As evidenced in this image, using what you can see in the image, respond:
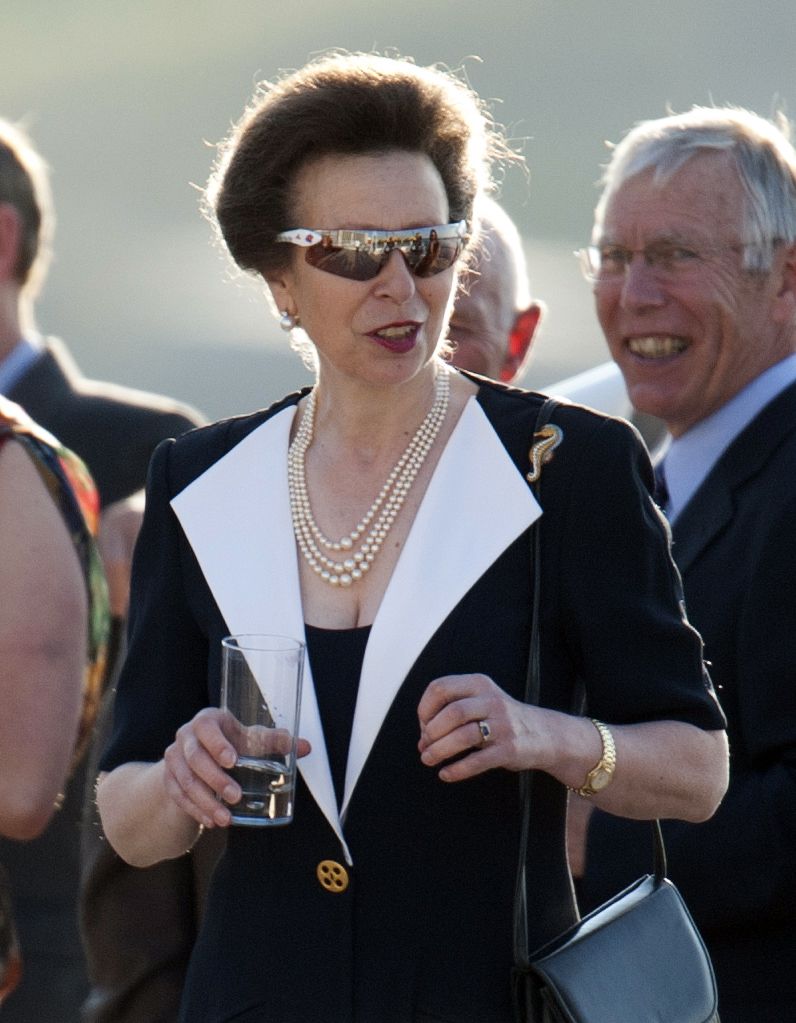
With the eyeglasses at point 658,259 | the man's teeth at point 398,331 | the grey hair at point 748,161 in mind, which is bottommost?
the man's teeth at point 398,331

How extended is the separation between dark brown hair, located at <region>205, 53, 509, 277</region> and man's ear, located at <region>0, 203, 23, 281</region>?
2072 millimetres

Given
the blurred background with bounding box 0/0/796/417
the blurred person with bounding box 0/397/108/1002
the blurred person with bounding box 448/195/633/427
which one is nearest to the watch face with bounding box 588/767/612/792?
the blurred person with bounding box 0/397/108/1002

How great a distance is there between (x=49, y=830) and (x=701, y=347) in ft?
5.68

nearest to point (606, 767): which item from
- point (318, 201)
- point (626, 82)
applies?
point (318, 201)

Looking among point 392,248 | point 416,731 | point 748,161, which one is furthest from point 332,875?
point 748,161

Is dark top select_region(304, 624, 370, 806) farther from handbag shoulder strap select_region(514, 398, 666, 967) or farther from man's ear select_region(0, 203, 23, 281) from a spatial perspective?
man's ear select_region(0, 203, 23, 281)

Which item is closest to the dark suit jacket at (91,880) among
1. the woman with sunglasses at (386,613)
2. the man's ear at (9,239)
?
the man's ear at (9,239)

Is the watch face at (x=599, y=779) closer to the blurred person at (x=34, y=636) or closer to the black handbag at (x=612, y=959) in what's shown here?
the black handbag at (x=612, y=959)

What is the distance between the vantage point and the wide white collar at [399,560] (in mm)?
2688

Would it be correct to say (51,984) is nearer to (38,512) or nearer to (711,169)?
(38,512)

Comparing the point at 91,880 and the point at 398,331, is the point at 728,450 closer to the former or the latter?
the point at 398,331

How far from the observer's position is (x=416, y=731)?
267cm

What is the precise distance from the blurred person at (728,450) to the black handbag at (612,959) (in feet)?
1.66

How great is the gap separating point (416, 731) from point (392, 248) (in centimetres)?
67
